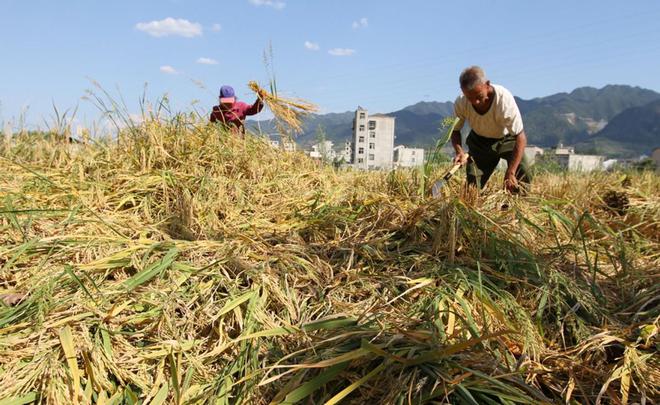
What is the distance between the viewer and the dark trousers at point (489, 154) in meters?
3.33

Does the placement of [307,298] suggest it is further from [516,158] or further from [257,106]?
[257,106]

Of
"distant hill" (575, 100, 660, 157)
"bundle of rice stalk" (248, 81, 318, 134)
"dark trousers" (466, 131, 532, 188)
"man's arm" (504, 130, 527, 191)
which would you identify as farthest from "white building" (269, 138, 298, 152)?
"distant hill" (575, 100, 660, 157)

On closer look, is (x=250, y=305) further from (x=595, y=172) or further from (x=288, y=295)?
(x=595, y=172)

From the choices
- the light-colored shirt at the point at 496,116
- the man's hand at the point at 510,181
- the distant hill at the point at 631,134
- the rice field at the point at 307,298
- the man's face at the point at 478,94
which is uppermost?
the distant hill at the point at 631,134

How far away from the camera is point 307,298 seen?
5.58ft

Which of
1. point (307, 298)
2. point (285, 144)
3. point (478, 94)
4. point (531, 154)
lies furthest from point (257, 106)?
point (531, 154)

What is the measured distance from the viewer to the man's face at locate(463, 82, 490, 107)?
9.66 feet

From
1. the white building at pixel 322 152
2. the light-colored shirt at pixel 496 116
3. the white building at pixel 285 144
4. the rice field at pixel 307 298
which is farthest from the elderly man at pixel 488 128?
the white building at pixel 285 144

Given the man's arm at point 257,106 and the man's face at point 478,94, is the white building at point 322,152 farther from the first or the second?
the man's face at point 478,94

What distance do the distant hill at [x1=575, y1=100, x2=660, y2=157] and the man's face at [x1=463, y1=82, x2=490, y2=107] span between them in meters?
128

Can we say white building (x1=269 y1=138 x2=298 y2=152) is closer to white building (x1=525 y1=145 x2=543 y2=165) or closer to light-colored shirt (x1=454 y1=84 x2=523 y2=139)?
light-colored shirt (x1=454 y1=84 x2=523 y2=139)

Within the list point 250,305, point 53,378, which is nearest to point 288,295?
point 250,305

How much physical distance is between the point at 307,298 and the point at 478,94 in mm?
2066

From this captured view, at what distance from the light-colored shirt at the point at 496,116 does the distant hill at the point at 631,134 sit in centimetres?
12823
